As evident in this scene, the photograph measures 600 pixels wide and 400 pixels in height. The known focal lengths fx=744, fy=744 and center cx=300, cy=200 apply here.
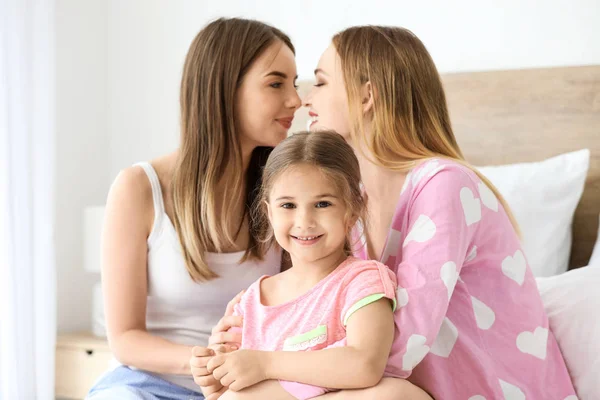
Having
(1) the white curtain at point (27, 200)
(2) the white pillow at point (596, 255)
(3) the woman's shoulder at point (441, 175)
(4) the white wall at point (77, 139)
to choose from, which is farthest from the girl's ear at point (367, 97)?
(4) the white wall at point (77, 139)

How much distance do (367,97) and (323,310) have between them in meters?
0.48

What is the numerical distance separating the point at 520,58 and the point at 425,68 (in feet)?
3.72

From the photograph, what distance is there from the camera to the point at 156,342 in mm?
1625

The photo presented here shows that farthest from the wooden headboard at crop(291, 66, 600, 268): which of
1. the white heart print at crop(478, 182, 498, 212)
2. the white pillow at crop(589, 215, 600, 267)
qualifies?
the white heart print at crop(478, 182, 498, 212)

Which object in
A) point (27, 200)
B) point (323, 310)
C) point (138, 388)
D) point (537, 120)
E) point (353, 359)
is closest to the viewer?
point (353, 359)

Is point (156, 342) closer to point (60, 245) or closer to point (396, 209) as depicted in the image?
point (396, 209)

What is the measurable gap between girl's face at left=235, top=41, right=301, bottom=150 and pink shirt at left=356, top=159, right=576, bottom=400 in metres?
0.48

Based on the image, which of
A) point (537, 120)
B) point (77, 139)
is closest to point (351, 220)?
point (537, 120)

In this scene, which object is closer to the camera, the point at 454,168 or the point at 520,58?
the point at 454,168

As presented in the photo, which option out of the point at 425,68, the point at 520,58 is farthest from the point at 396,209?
the point at 520,58

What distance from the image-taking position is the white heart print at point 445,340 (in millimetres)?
1354

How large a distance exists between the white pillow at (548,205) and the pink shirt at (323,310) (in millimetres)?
1062

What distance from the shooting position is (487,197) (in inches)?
55.2

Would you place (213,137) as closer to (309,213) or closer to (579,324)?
(309,213)
